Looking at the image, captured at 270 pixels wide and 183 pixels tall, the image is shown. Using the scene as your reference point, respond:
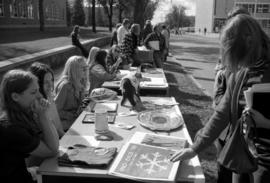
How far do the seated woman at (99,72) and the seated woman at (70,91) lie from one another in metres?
1.11

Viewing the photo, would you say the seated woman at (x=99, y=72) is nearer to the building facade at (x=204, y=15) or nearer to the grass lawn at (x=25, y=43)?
the grass lawn at (x=25, y=43)

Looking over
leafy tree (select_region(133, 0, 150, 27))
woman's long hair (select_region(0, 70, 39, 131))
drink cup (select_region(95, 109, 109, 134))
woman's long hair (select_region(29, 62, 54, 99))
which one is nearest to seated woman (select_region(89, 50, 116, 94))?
woman's long hair (select_region(29, 62, 54, 99))

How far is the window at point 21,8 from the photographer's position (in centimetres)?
3270

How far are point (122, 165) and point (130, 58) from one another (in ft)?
18.0

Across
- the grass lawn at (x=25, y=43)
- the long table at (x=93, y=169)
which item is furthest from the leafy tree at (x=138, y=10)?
the long table at (x=93, y=169)

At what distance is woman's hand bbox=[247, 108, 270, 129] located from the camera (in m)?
1.59

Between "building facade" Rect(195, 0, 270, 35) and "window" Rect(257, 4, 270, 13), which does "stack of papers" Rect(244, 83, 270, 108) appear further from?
"window" Rect(257, 4, 270, 13)

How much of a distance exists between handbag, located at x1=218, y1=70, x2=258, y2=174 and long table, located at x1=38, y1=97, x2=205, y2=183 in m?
0.23

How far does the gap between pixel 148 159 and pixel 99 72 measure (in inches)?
113

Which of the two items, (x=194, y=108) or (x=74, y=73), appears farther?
(x=194, y=108)

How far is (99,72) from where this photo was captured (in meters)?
4.75

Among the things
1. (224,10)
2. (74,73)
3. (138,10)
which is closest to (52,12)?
(138,10)

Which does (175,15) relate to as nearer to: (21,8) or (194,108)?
(21,8)

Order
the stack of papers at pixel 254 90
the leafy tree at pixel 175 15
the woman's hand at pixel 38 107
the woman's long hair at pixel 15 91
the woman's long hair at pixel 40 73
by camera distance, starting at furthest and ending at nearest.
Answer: the leafy tree at pixel 175 15
the woman's long hair at pixel 40 73
the woman's hand at pixel 38 107
the woman's long hair at pixel 15 91
the stack of papers at pixel 254 90
